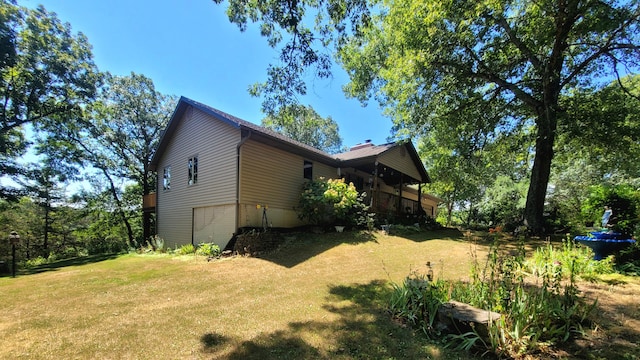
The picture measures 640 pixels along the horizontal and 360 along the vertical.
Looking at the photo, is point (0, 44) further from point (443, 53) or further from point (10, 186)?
point (443, 53)

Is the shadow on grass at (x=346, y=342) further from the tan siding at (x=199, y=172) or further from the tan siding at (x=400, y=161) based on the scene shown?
the tan siding at (x=400, y=161)

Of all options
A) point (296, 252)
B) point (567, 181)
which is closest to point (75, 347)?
point (296, 252)

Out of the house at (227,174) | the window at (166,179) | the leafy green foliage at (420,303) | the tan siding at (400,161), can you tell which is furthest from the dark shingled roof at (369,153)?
the leafy green foliage at (420,303)

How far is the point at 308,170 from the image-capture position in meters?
13.7

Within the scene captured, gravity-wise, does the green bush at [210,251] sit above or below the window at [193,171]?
below

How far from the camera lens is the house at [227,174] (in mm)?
10805

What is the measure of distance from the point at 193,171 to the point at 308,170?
5.54m

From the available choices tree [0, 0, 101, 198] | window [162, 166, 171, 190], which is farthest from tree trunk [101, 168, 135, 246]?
window [162, 166, 171, 190]

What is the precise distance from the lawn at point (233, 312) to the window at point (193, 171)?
5347mm

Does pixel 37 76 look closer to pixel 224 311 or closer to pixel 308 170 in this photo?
pixel 308 170

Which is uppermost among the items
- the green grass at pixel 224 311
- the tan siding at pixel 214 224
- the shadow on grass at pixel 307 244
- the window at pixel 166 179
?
the window at pixel 166 179

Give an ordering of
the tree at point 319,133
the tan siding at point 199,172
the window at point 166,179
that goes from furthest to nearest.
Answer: the tree at point 319,133 < the window at point 166,179 < the tan siding at point 199,172

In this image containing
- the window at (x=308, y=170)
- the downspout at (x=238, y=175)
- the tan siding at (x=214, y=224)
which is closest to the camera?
the downspout at (x=238, y=175)

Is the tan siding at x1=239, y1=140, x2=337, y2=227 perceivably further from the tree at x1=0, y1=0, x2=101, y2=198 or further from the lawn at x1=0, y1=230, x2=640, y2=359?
the tree at x1=0, y1=0, x2=101, y2=198
